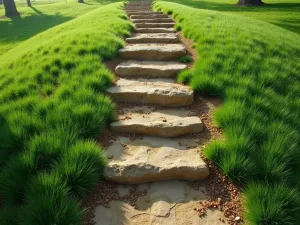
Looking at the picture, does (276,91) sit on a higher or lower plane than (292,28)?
higher

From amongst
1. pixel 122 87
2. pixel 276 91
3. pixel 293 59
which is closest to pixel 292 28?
pixel 293 59

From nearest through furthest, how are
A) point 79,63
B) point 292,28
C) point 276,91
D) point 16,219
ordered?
point 16,219 < point 276,91 < point 79,63 < point 292,28

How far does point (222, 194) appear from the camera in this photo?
3004 mm

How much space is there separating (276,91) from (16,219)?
4398mm

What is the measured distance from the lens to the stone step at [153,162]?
318cm

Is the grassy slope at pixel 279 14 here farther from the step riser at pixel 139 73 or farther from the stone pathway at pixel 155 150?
the stone pathway at pixel 155 150

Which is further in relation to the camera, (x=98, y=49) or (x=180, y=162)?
(x=98, y=49)

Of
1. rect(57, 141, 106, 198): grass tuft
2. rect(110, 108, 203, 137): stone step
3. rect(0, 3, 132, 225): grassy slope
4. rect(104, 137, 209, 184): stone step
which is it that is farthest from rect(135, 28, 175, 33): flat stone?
rect(57, 141, 106, 198): grass tuft

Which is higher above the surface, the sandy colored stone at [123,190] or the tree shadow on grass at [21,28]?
the sandy colored stone at [123,190]

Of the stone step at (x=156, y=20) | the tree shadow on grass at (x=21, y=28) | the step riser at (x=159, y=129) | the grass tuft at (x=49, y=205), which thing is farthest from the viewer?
the tree shadow on grass at (x=21, y=28)

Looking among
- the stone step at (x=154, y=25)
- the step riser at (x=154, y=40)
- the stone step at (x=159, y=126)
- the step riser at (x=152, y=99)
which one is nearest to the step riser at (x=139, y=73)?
the step riser at (x=152, y=99)

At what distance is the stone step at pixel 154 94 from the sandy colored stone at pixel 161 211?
1889 millimetres

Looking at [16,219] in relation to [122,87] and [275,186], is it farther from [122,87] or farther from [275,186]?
[122,87]

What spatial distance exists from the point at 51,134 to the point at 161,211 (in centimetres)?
169
